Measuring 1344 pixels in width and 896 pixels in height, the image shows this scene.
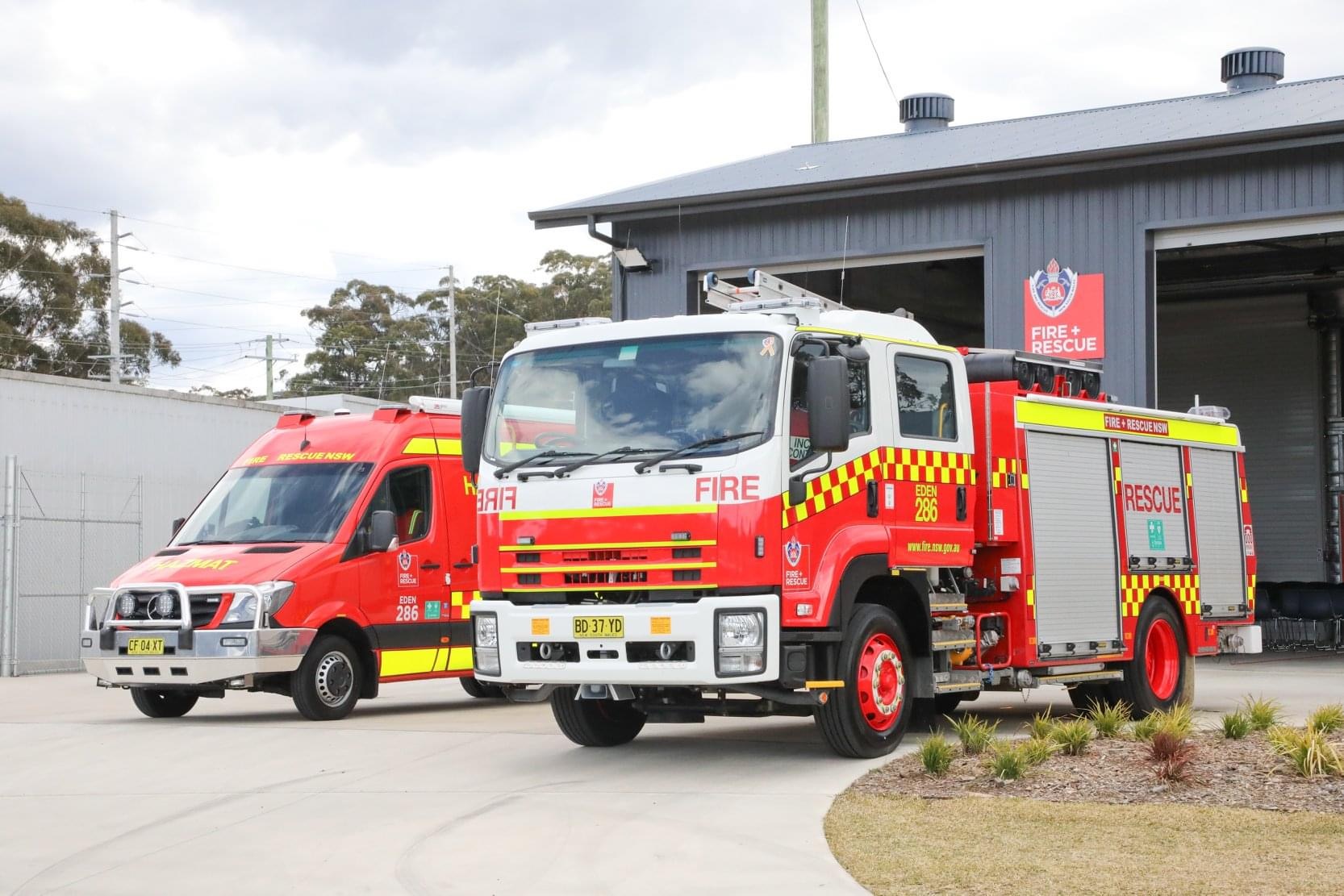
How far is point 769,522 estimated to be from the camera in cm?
984

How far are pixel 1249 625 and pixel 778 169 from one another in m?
11.6

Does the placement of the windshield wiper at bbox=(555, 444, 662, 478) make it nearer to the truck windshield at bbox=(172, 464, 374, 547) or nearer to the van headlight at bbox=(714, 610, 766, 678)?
the van headlight at bbox=(714, 610, 766, 678)

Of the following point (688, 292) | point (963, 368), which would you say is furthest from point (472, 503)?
point (688, 292)

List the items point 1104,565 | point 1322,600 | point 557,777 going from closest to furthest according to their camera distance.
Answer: point 557,777 < point 1104,565 < point 1322,600

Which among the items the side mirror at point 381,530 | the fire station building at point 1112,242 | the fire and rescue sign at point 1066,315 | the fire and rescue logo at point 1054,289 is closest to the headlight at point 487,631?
the side mirror at point 381,530

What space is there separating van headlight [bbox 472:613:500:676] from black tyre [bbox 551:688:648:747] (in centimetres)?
75

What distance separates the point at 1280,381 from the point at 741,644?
20259 mm

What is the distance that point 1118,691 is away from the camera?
45.0ft

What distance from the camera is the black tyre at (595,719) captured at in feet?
37.9

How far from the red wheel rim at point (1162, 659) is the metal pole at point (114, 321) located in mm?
43508

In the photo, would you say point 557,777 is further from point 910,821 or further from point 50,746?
point 50,746

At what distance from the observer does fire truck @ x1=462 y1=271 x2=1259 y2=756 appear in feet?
32.4

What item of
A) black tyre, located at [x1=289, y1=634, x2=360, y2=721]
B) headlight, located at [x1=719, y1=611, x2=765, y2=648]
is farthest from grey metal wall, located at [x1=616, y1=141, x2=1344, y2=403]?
headlight, located at [x1=719, y1=611, x2=765, y2=648]

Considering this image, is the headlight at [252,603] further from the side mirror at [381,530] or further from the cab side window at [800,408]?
the cab side window at [800,408]
